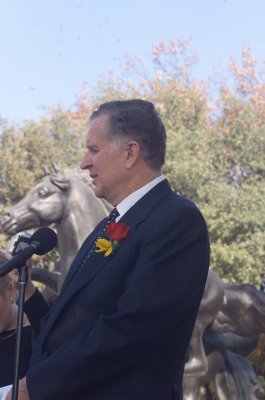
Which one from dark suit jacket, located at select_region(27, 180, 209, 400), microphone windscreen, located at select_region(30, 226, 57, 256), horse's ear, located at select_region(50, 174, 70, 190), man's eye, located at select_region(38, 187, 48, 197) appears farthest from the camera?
man's eye, located at select_region(38, 187, 48, 197)

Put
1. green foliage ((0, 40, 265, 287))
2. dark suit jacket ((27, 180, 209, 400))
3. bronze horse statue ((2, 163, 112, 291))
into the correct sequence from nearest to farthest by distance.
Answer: dark suit jacket ((27, 180, 209, 400)), bronze horse statue ((2, 163, 112, 291)), green foliage ((0, 40, 265, 287))

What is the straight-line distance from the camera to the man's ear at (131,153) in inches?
109

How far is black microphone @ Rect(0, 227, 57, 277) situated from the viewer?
2.68 metres

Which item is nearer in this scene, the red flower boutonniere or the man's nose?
the red flower boutonniere

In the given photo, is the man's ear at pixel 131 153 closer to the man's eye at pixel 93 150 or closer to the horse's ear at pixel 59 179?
the man's eye at pixel 93 150

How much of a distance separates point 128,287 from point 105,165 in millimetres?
453

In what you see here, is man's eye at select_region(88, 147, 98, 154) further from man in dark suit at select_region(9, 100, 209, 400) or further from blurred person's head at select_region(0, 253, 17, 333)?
blurred person's head at select_region(0, 253, 17, 333)

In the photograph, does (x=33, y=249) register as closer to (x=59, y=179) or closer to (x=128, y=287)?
(x=128, y=287)

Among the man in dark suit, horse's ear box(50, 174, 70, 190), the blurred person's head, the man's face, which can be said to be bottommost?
horse's ear box(50, 174, 70, 190)

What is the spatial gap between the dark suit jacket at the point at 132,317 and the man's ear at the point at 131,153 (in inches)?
5.9

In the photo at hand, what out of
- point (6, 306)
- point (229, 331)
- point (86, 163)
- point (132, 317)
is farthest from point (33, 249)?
point (229, 331)

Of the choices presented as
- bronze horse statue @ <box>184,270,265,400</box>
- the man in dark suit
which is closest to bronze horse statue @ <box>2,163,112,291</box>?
bronze horse statue @ <box>184,270,265,400</box>

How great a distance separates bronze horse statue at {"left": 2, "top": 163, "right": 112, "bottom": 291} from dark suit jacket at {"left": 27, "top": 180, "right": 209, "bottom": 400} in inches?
219

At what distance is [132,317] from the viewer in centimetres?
247
